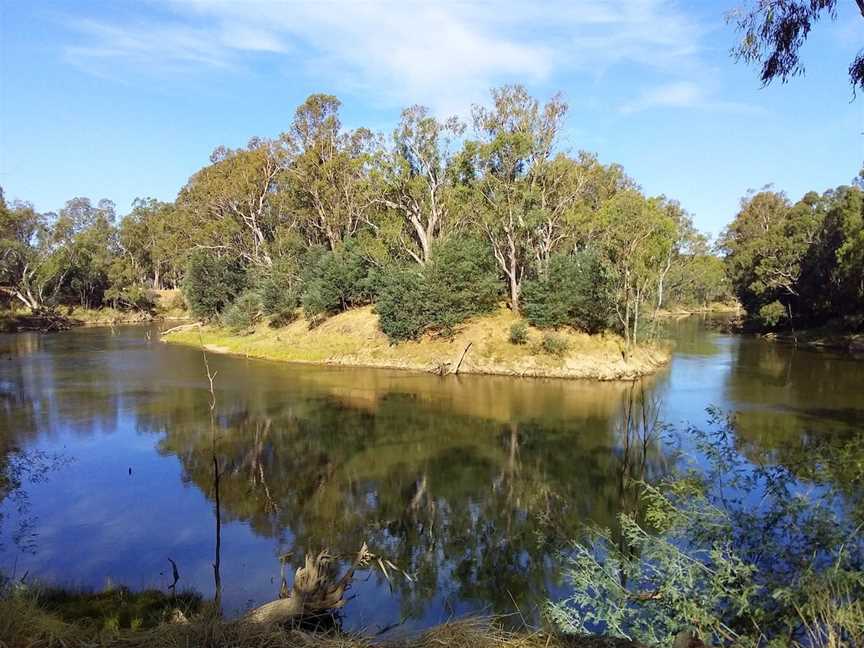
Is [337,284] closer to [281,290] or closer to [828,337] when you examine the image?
[281,290]

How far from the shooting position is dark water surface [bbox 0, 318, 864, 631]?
1270cm

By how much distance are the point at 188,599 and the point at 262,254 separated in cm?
5667

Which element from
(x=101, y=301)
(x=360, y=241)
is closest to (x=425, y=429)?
(x=360, y=241)

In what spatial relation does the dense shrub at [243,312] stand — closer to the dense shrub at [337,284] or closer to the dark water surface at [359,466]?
the dense shrub at [337,284]

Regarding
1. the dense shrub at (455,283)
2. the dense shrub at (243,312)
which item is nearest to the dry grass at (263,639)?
the dense shrub at (455,283)

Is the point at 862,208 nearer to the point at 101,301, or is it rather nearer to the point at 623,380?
the point at 623,380

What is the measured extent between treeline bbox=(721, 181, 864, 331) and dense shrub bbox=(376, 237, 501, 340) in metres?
28.1

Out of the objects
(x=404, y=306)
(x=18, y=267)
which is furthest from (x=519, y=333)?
(x=18, y=267)

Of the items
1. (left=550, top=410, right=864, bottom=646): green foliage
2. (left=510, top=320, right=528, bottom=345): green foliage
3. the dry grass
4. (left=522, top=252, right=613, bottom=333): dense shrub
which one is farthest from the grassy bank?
(left=522, top=252, right=613, bottom=333): dense shrub

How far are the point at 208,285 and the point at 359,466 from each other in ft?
156

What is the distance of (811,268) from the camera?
54406 millimetres

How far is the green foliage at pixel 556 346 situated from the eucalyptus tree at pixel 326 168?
75.6 feet

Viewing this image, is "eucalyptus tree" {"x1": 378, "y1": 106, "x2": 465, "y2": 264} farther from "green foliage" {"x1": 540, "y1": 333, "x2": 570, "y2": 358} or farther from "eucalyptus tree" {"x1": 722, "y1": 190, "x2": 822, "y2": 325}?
"eucalyptus tree" {"x1": 722, "y1": 190, "x2": 822, "y2": 325}

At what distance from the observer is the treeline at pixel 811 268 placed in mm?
46281
